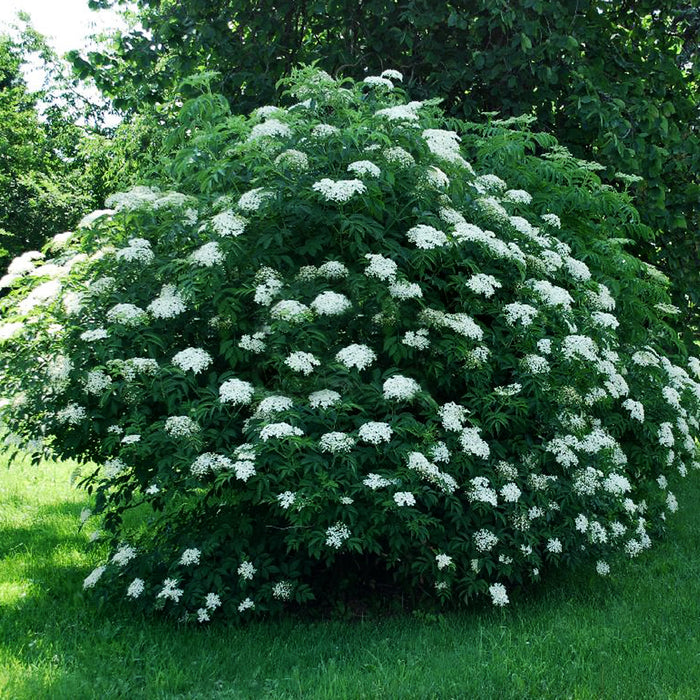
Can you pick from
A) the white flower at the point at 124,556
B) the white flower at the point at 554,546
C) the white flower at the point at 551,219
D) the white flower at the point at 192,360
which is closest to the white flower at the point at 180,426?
the white flower at the point at 192,360

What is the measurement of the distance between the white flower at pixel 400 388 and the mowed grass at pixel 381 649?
1.36 metres

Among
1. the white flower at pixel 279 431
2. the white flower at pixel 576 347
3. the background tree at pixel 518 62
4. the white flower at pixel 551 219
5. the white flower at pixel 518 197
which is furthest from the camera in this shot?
the background tree at pixel 518 62

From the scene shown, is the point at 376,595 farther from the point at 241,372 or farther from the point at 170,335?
the point at 170,335

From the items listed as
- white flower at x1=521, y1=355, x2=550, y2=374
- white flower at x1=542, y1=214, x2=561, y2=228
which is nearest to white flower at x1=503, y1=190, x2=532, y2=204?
white flower at x1=542, y1=214, x2=561, y2=228

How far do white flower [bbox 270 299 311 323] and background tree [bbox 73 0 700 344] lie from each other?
450cm

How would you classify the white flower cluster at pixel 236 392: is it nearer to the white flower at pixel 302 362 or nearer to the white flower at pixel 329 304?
the white flower at pixel 302 362

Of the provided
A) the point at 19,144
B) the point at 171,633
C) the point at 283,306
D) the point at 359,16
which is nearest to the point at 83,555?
the point at 171,633

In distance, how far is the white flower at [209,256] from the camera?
15.3 feet

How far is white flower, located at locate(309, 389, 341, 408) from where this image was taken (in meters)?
4.43

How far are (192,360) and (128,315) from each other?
1.55 ft

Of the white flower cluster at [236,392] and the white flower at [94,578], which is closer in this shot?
the white flower cluster at [236,392]

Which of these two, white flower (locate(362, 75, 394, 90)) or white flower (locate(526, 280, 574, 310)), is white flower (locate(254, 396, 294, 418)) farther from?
white flower (locate(362, 75, 394, 90))

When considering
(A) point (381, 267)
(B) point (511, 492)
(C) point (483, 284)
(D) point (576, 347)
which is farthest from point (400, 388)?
(D) point (576, 347)

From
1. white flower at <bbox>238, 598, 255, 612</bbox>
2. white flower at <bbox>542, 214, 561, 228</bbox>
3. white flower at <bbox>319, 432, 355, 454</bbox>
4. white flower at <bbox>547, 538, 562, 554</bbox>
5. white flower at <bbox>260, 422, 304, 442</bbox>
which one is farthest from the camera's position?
white flower at <bbox>542, 214, 561, 228</bbox>
